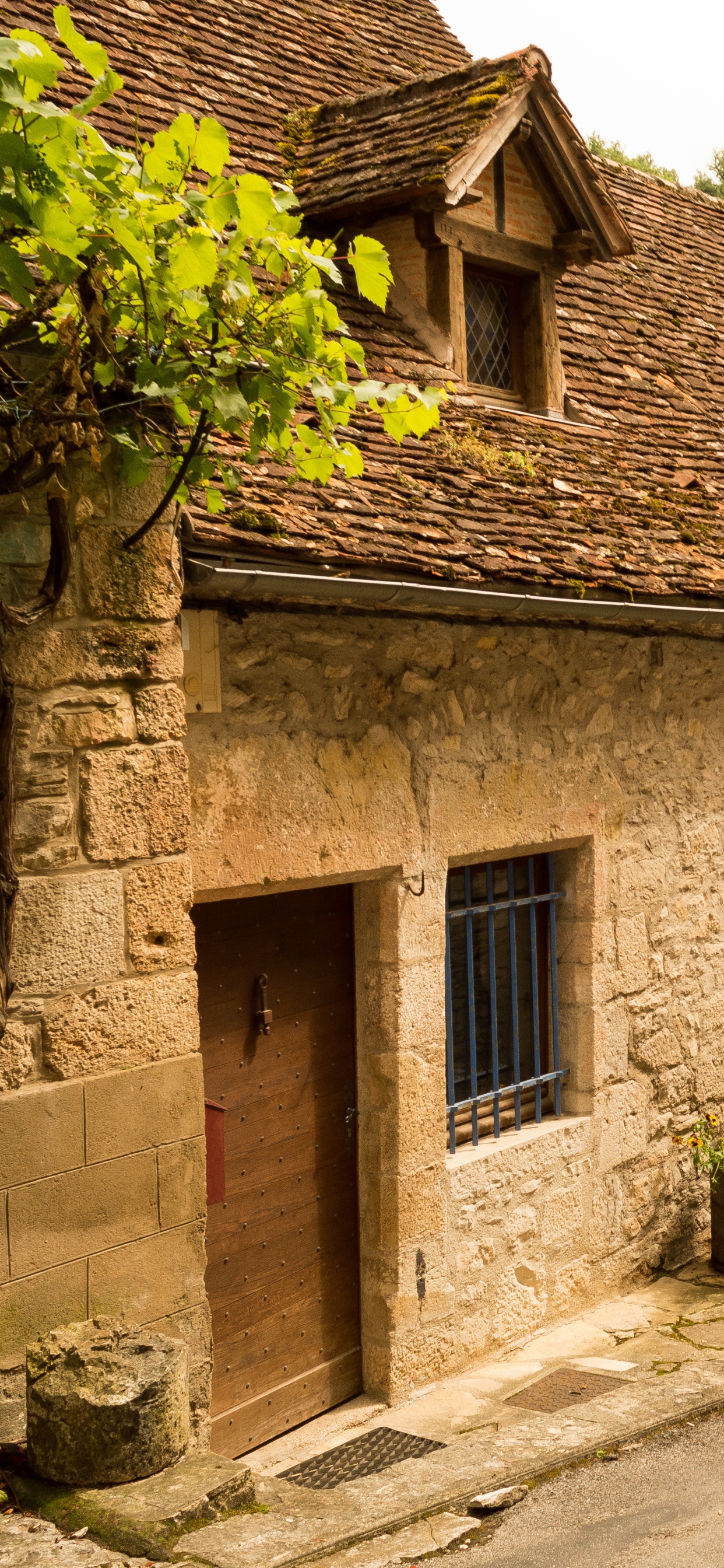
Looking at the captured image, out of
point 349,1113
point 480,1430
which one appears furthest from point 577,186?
point 480,1430

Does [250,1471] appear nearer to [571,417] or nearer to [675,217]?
[571,417]

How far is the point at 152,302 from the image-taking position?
323 cm

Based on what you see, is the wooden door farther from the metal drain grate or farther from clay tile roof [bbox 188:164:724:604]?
clay tile roof [bbox 188:164:724:604]

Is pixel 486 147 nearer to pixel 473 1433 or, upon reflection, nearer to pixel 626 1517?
A: pixel 473 1433

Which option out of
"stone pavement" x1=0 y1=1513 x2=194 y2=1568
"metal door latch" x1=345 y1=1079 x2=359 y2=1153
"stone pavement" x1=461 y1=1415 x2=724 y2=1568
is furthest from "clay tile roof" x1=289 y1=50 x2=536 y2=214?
"stone pavement" x1=0 y1=1513 x2=194 y2=1568

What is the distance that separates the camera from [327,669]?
503 centimetres

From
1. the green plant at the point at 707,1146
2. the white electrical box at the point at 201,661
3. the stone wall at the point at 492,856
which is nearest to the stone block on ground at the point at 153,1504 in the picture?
the stone wall at the point at 492,856

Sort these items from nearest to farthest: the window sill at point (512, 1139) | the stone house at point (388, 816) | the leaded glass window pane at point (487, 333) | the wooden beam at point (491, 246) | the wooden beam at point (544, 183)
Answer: the stone house at point (388, 816)
the window sill at point (512, 1139)
the wooden beam at point (491, 246)
the wooden beam at point (544, 183)
the leaded glass window pane at point (487, 333)

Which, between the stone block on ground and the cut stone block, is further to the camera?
the cut stone block

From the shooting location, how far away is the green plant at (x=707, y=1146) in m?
6.73

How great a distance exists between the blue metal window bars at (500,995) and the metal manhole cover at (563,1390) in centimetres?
93

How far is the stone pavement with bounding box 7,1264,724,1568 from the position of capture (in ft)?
10.8

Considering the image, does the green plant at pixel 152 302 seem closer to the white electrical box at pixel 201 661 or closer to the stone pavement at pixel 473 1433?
the white electrical box at pixel 201 661

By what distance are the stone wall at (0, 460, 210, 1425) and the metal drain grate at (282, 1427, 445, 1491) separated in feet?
4.12
